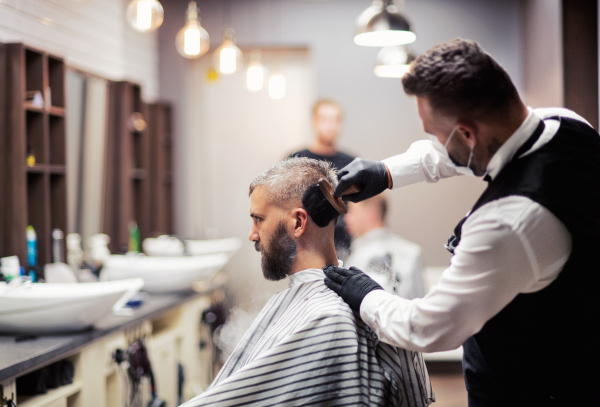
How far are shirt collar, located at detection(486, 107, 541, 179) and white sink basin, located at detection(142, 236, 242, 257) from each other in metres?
2.90

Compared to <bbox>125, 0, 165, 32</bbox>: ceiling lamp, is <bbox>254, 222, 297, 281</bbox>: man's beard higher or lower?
lower

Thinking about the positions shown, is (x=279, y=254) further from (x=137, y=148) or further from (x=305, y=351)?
(x=137, y=148)

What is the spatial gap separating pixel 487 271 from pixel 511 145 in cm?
27

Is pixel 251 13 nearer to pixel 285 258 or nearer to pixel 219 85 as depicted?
pixel 219 85

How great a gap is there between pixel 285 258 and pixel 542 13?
325 centimetres

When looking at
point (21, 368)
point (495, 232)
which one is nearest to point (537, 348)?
point (495, 232)

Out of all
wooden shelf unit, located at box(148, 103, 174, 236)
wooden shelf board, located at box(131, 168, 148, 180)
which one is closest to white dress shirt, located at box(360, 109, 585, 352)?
wooden shelf board, located at box(131, 168, 148, 180)

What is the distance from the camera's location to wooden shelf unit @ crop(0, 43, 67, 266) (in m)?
2.54

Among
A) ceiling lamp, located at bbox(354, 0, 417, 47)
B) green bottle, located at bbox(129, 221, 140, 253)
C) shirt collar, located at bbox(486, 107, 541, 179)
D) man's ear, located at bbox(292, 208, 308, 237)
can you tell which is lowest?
green bottle, located at bbox(129, 221, 140, 253)

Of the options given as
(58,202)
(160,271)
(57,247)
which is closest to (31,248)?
(57,247)

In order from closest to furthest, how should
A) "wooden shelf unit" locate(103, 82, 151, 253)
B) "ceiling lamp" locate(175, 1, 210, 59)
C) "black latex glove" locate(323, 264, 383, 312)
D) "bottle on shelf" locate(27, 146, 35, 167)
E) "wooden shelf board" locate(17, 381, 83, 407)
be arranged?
1. "black latex glove" locate(323, 264, 383, 312)
2. "wooden shelf board" locate(17, 381, 83, 407)
3. "bottle on shelf" locate(27, 146, 35, 167)
4. "ceiling lamp" locate(175, 1, 210, 59)
5. "wooden shelf unit" locate(103, 82, 151, 253)

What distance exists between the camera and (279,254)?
1472 millimetres

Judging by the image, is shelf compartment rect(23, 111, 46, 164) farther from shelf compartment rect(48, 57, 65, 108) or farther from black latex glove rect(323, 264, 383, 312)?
black latex glove rect(323, 264, 383, 312)

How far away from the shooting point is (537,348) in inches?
45.0
